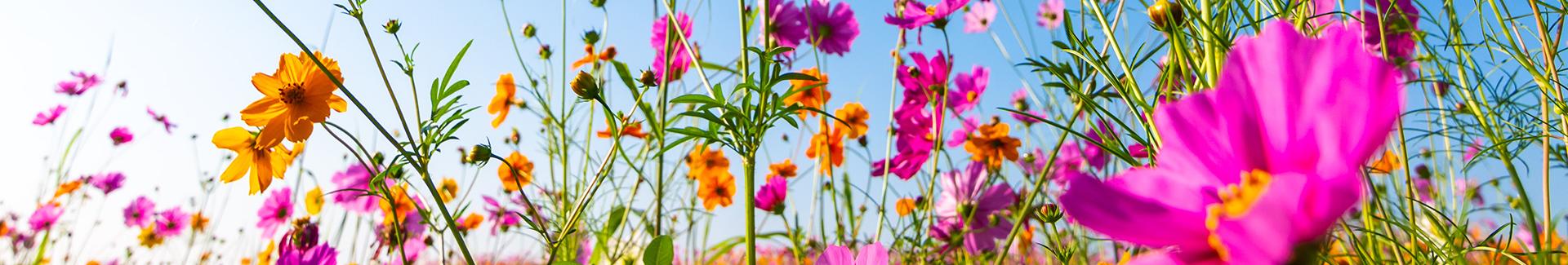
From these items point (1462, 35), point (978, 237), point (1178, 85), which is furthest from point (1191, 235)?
point (978, 237)

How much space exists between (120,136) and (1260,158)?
2554 millimetres

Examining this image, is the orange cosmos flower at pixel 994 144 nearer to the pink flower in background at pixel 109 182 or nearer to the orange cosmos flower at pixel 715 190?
the orange cosmos flower at pixel 715 190

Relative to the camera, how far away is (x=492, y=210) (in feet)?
5.40

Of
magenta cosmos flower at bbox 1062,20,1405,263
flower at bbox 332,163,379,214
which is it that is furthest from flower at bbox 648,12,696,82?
magenta cosmos flower at bbox 1062,20,1405,263

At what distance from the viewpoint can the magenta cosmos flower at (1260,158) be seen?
0.12 metres

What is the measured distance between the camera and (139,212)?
2439 mm

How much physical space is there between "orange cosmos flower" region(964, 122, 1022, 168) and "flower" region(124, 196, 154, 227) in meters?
2.35

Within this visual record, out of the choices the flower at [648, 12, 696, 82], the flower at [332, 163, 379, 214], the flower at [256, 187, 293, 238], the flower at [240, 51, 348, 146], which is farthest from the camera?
the flower at [256, 187, 293, 238]

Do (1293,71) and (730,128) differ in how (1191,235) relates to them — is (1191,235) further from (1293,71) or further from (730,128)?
Answer: (730,128)

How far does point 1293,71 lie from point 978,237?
988 millimetres

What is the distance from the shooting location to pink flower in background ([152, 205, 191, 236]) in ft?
7.57

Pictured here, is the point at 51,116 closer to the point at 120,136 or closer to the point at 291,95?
the point at 120,136

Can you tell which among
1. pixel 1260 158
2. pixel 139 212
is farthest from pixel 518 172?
pixel 139 212

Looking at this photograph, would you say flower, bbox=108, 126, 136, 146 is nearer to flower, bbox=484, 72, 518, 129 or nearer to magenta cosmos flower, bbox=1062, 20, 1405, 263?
flower, bbox=484, 72, 518, 129
